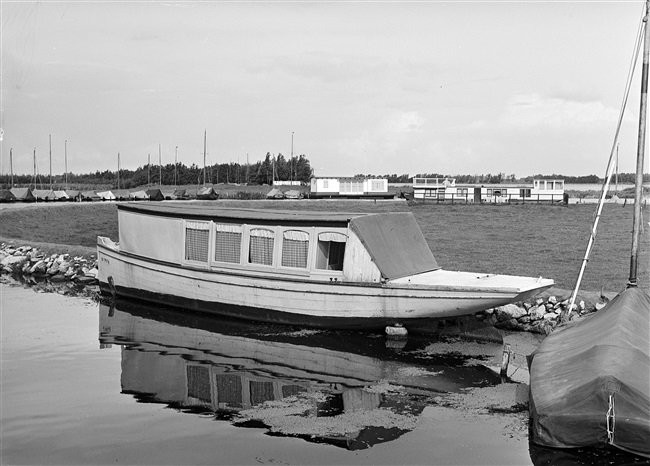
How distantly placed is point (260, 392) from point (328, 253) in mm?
5471

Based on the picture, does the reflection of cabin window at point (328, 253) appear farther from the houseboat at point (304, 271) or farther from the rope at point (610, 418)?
the rope at point (610, 418)

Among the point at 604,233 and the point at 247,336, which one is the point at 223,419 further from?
the point at 604,233

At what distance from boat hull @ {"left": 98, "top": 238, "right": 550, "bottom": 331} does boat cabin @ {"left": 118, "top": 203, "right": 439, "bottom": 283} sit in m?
0.27

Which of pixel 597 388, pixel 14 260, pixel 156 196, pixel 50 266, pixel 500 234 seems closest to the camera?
pixel 597 388

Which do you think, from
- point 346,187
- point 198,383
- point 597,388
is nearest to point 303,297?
point 198,383

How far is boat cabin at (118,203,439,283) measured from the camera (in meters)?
17.5

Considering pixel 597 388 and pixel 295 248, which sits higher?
pixel 295 248

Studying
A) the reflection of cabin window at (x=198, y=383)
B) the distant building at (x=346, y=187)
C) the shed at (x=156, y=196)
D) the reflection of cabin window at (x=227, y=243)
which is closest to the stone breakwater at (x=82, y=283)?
the reflection of cabin window at (x=227, y=243)

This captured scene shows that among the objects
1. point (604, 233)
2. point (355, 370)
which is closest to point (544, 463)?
point (355, 370)

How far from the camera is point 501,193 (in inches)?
3201

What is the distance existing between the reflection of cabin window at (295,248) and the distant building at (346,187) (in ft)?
231

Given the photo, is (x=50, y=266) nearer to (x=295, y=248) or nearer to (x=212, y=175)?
(x=295, y=248)

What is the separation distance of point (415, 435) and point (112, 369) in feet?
23.6

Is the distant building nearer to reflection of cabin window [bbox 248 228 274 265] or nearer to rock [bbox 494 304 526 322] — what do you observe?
reflection of cabin window [bbox 248 228 274 265]
